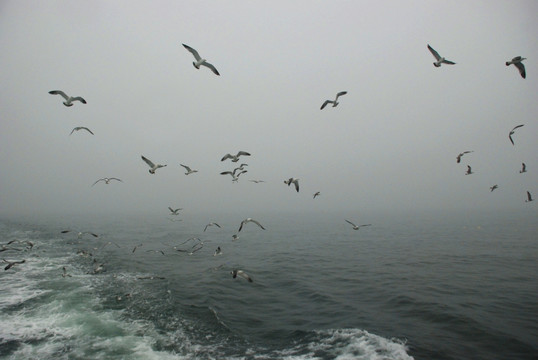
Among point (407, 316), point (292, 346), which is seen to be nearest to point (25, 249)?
point (292, 346)

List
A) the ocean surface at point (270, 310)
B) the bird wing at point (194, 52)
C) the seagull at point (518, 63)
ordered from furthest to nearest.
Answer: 1. the bird wing at point (194, 52)
2. the seagull at point (518, 63)
3. the ocean surface at point (270, 310)

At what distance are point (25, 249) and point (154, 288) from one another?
2290 centimetres

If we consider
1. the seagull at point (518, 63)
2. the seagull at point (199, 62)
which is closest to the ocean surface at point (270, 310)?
the seagull at point (518, 63)

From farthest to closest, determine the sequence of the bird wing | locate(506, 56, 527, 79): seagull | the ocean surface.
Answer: the bird wing
locate(506, 56, 527, 79): seagull
the ocean surface

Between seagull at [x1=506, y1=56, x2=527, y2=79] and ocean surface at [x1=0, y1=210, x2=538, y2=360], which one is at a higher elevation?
seagull at [x1=506, y1=56, x2=527, y2=79]

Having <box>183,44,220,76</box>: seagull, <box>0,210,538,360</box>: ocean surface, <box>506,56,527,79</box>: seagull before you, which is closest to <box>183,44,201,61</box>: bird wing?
<box>183,44,220,76</box>: seagull

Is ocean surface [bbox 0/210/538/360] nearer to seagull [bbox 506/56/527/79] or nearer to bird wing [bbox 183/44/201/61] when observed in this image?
seagull [bbox 506/56/527/79]

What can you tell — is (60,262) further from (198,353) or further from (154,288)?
(198,353)

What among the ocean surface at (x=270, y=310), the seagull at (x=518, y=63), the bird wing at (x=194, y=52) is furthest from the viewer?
the bird wing at (x=194, y=52)

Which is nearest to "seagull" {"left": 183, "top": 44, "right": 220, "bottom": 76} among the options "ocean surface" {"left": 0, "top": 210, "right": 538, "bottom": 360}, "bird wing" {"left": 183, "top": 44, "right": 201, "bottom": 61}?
"bird wing" {"left": 183, "top": 44, "right": 201, "bottom": 61}

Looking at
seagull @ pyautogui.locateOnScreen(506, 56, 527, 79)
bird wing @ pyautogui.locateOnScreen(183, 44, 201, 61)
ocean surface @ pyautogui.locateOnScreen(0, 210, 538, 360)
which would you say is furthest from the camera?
bird wing @ pyautogui.locateOnScreen(183, 44, 201, 61)

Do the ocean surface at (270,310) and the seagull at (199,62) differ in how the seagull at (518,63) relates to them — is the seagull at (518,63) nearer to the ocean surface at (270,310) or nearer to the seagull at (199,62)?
the ocean surface at (270,310)

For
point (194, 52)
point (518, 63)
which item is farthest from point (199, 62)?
point (518, 63)

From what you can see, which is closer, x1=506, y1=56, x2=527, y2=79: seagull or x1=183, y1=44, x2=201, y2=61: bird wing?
x1=506, y1=56, x2=527, y2=79: seagull
